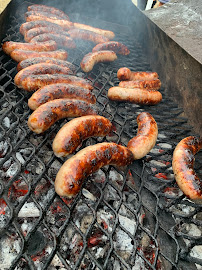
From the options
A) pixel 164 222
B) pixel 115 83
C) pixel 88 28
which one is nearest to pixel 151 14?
pixel 88 28

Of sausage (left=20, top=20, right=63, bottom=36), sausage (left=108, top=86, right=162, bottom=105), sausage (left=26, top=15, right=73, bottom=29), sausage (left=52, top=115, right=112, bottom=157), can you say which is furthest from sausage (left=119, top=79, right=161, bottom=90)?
sausage (left=26, top=15, right=73, bottom=29)

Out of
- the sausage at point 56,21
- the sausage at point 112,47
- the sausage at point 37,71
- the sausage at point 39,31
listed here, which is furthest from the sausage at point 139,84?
the sausage at point 56,21

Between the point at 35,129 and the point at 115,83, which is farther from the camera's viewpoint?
the point at 115,83

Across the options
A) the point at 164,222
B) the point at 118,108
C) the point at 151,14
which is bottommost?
the point at 164,222

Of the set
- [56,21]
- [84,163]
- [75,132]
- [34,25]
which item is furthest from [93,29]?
[84,163]

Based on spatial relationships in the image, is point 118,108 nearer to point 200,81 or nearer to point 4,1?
point 200,81

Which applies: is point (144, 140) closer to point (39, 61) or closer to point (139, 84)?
point (139, 84)
